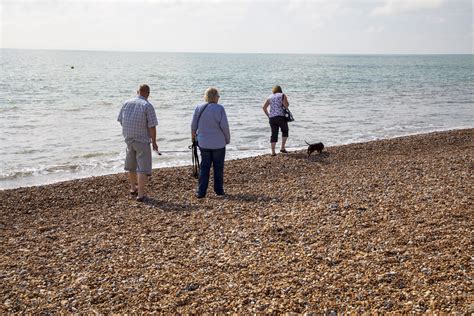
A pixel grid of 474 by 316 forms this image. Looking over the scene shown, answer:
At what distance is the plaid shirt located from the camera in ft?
23.9

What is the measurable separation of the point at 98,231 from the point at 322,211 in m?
3.13

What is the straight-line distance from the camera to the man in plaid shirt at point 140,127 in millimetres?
7285

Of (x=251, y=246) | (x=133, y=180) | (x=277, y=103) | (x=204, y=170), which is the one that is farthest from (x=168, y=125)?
(x=251, y=246)

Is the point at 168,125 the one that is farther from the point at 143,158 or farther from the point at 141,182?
the point at 143,158

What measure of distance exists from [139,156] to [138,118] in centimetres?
64

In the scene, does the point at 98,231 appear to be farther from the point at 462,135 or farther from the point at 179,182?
the point at 462,135

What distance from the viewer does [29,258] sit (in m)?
5.57

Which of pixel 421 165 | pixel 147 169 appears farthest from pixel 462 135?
pixel 147 169

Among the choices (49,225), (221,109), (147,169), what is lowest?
(49,225)

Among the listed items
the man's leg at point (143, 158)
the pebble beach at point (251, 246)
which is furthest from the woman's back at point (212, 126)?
the pebble beach at point (251, 246)

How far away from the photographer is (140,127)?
24.1 feet

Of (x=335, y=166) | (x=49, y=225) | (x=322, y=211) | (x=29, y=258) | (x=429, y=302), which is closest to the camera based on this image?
(x=429, y=302)

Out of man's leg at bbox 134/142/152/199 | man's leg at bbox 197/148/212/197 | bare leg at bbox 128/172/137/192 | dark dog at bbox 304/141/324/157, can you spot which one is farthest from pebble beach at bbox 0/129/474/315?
dark dog at bbox 304/141/324/157

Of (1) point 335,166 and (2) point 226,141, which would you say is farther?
(1) point 335,166
